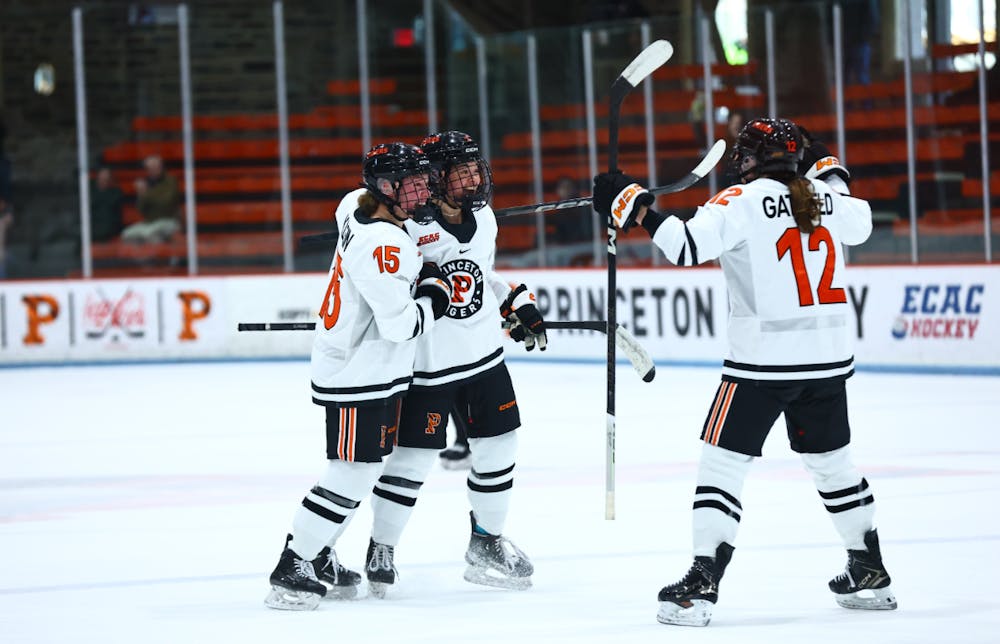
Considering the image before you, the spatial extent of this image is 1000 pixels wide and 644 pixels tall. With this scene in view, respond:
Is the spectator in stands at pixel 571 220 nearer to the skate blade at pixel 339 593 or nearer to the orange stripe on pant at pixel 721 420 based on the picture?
the skate blade at pixel 339 593

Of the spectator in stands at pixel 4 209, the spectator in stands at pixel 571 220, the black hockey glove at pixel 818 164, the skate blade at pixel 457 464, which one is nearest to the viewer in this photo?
the black hockey glove at pixel 818 164

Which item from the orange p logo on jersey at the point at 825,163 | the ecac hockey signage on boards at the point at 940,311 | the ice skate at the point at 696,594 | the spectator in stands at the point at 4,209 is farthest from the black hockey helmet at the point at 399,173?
the spectator in stands at the point at 4,209

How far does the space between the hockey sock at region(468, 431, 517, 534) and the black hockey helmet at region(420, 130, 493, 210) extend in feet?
2.07

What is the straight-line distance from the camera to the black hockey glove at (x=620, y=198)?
11.8 ft

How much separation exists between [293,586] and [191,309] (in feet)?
27.9

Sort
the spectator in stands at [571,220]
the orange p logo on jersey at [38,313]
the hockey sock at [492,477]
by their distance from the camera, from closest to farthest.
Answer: the hockey sock at [492,477] → the spectator in stands at [571,220] → the orange p logo on jersey at [38,313]

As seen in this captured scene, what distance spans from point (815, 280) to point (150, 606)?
1.81m

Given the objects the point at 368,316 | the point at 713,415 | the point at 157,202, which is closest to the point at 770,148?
the point at 713,415

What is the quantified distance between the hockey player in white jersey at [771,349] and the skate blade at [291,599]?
851 mm

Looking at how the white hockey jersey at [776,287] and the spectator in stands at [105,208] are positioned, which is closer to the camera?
the white hockey jersey at [776,287]

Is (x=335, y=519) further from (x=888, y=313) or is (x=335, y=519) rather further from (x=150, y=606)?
(x=888, y=313)

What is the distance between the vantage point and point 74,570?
14.2ft

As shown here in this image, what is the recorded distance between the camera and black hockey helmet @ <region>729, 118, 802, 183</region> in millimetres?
3633

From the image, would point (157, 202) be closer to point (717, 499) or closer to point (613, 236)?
point (613, 236)
